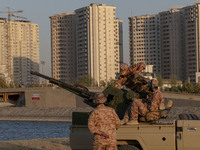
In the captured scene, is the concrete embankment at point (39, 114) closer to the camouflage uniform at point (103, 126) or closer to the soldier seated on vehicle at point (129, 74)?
the soldier seated on vehicle at point (129, 74)

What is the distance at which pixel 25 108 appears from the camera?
9106 centimetres

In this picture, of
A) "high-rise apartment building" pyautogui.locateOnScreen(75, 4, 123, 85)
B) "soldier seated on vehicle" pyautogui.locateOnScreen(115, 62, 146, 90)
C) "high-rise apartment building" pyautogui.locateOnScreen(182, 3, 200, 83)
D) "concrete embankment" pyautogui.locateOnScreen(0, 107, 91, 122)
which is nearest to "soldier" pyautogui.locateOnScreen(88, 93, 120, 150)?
"soldier seated on vehicle" pyautogui.locateOnScreen(115, 62, 146, 90)

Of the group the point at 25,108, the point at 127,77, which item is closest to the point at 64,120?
the point at 25,108

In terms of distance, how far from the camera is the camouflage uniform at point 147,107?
40.8 feet

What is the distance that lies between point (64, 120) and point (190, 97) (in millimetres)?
19174

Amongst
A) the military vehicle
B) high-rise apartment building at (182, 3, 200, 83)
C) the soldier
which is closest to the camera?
the soldier

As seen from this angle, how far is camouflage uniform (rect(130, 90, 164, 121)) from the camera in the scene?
12.4 meters

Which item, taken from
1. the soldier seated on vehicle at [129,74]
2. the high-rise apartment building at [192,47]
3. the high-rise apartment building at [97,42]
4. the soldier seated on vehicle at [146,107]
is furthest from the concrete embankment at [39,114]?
the high-rise apartment building at [192,47]

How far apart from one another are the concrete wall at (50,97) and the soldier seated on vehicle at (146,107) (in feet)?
244

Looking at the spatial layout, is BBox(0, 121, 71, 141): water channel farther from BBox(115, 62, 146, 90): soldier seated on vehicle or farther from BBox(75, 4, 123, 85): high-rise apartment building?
BBox(75, 4, 123, 85): high-rise apartment building

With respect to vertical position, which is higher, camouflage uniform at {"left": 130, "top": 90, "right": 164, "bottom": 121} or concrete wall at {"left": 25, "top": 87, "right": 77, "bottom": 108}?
camouflage uniform at {"left": 130, "top": 90, "right": 164, "bottom": 121}

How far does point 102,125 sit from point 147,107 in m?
2.00

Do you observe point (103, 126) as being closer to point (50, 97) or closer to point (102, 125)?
point (102, 125)

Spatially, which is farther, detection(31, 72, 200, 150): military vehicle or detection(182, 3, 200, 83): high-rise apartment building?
detection(182, 3, 200, 83): high-rise apartment building
